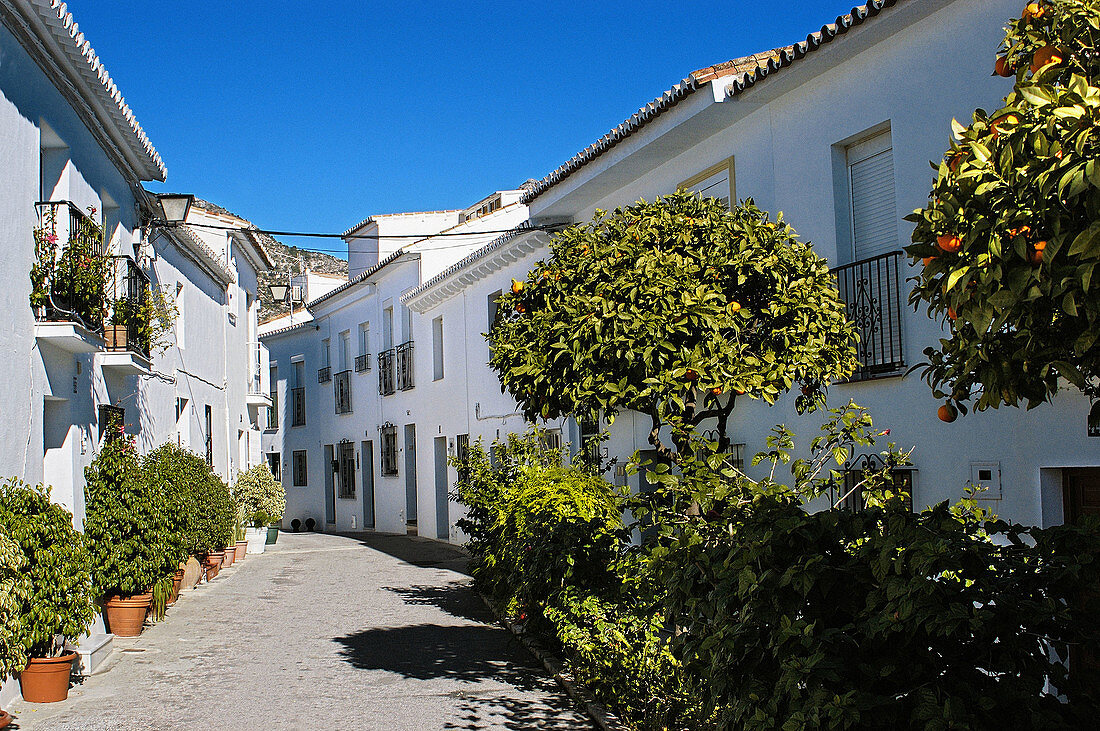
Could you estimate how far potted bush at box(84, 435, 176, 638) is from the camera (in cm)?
1061

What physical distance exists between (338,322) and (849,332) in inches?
1051

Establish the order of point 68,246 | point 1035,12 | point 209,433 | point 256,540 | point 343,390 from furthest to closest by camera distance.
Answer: point 343,390 < point 256,540 < point 209,433 < point 68,246 < point 1035,12

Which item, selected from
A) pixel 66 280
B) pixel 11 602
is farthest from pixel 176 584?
pixel 11 602

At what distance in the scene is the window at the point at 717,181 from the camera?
10992 mm

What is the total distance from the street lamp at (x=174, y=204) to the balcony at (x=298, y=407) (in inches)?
842

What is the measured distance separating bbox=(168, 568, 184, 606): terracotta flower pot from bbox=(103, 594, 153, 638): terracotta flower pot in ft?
6.78

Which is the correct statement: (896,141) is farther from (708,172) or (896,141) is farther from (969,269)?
(969,269)

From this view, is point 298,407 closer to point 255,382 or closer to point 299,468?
point 299,468

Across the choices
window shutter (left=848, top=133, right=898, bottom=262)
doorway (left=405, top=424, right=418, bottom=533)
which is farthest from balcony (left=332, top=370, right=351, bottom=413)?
window shutter (left=848, top=133, right=898, bottom=262)

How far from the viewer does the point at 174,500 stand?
11742mm

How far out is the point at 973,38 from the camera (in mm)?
7531

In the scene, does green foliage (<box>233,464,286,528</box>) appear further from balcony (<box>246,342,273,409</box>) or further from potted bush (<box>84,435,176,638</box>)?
potted bush (<box>84,435,176,638</box>)

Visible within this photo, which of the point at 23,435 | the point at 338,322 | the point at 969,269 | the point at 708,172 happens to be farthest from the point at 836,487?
the point at 338,322

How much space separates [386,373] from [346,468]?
17.2ft
